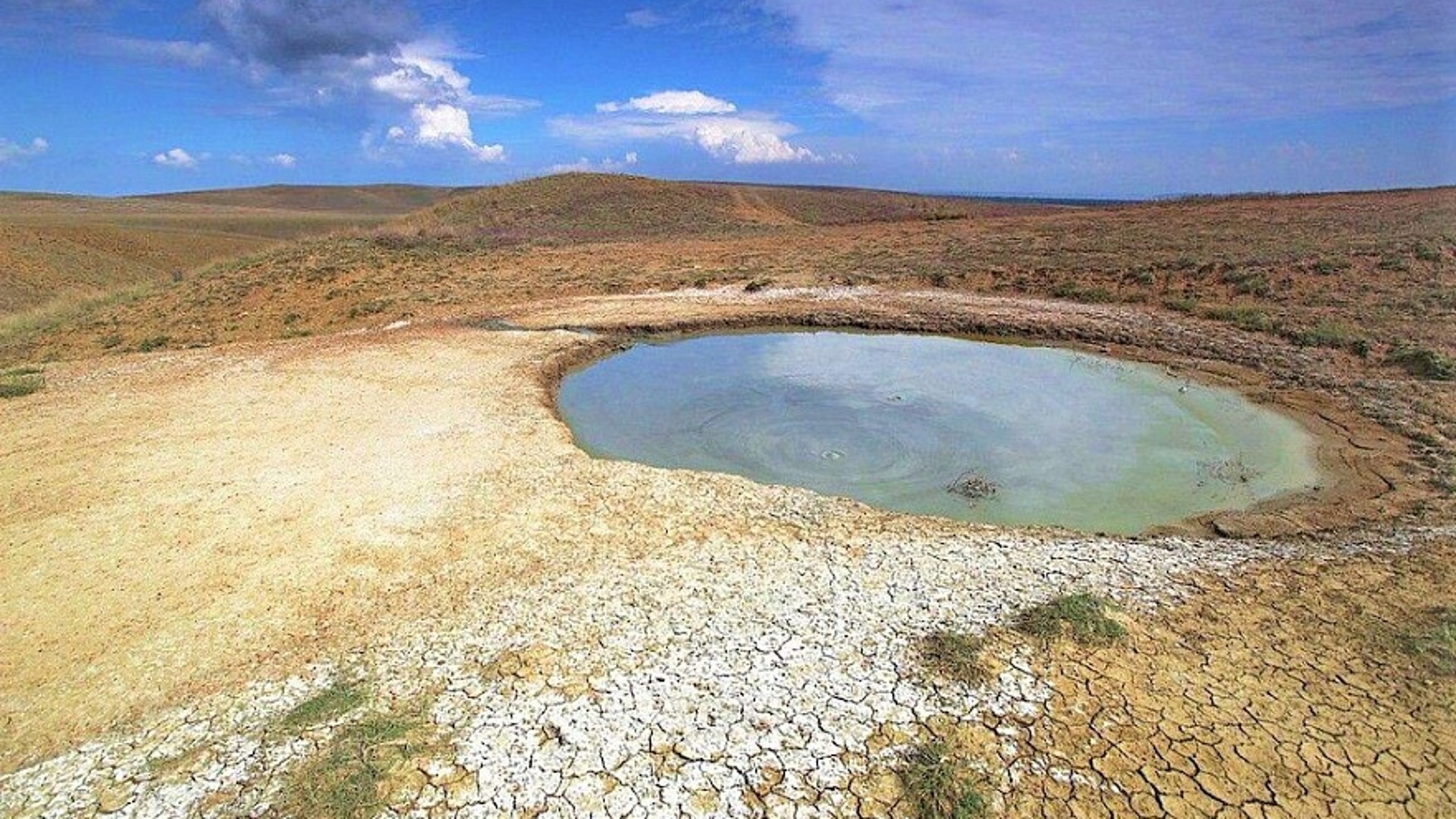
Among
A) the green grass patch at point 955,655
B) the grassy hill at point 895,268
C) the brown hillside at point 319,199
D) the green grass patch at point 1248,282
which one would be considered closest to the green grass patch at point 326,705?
the green grass patch at point 955,655

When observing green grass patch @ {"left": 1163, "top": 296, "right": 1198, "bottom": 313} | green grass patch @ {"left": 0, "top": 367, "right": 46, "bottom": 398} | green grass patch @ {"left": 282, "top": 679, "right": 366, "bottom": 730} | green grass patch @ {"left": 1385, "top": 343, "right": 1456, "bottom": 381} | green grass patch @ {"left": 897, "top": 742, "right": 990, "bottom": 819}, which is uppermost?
green grass patch @ {"left": 1163, "top": 296, "right": 1198, "bottom": 313}

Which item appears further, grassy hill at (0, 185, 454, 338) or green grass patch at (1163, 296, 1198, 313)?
grassy hill at (0, 185, 454, 338)

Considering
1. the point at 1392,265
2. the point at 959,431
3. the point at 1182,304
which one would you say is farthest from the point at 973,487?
the point at 1392,265

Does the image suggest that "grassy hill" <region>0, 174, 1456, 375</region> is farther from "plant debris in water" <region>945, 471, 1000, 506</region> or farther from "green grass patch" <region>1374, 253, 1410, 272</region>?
"plant debris in water" <region>945, 471, 1000, 506</region>

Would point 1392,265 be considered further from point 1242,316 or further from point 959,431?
point 959,431

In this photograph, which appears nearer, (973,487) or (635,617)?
(635,617)

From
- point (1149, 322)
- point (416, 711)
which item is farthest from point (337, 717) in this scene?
point (1149, 322)

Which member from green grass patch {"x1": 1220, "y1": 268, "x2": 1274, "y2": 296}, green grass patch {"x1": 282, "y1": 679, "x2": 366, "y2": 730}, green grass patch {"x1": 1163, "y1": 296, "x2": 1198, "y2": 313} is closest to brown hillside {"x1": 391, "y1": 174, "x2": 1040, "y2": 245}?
green grass patch {"x1": 1220, "y1": 268, "x2": 1274, "y2": 296}
